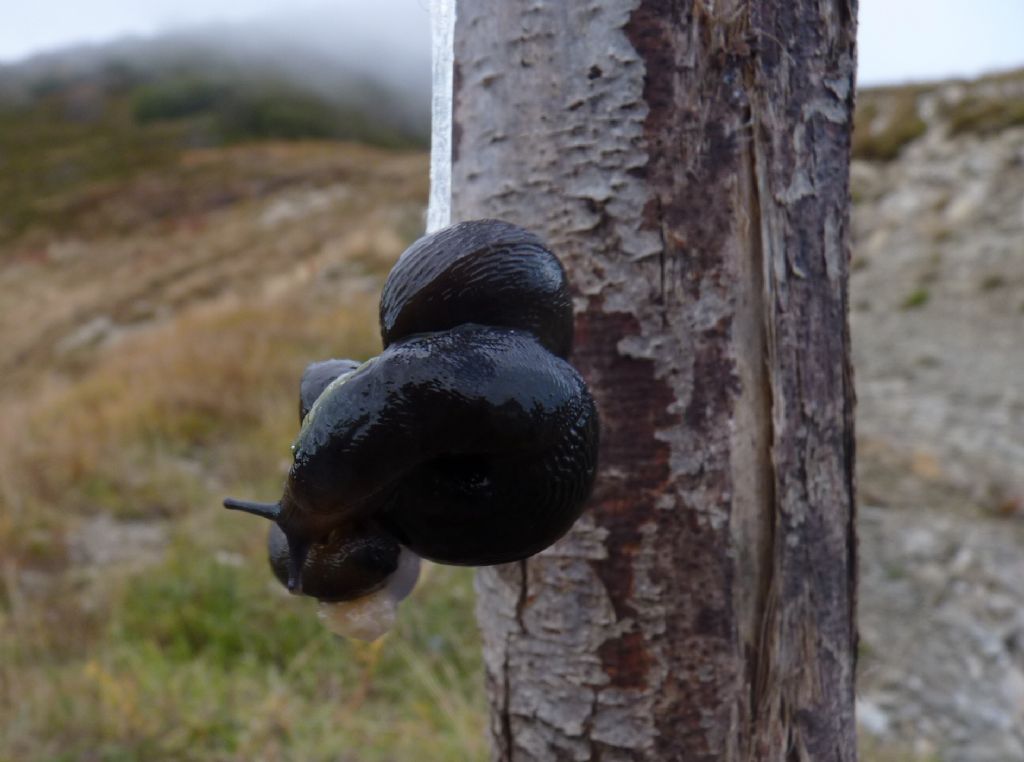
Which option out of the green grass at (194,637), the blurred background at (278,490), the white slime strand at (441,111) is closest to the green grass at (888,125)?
the blurred background at (278,490)

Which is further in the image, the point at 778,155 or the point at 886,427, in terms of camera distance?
the point at 886,427

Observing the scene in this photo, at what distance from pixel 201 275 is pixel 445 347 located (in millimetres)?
13326

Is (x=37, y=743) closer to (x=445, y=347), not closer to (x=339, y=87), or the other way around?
(x=445, y=347)

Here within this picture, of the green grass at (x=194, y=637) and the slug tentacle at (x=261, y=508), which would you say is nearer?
the slug tentacle at (x=261, y=508)

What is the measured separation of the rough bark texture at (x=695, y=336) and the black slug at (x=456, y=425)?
27cm

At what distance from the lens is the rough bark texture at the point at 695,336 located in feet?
2.78

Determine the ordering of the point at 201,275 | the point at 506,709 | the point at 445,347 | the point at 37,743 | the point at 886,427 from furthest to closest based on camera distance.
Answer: the point at 201,275
the point at 886,427
the point at 37,743
the point at 506,709
the point at 445,347

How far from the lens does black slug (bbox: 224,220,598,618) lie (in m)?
0.56

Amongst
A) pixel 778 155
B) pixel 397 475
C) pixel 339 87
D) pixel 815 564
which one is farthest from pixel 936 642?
pixel 339 87

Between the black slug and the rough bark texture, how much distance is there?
27 cm

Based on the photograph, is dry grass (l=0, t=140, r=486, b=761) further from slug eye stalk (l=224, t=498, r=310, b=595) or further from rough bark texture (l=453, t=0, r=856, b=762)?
slug eye stalk (l=224, t=498, r=310, b=595)

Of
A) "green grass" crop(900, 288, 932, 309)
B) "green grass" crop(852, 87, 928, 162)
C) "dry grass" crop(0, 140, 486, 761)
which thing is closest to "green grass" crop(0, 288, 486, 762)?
"dry grass" crop(0, 140, 486, 761)

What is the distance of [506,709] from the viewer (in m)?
1.03

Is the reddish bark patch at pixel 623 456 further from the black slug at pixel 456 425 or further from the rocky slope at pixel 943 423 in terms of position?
the rocky slope at pixel 943 423
